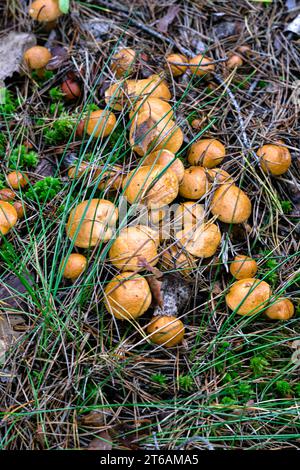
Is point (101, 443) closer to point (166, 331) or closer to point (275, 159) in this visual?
point (166, 331)

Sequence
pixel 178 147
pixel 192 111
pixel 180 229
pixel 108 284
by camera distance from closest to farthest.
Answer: pixel 108 284, pixel 180 229, pixel 178 147, pixel 192 111

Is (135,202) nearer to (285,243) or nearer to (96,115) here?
(96,115)

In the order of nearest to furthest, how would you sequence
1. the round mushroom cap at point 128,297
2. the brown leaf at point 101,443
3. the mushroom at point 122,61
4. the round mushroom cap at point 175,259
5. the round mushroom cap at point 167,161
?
the brown leaf at point 101,443 < the round mushroom cap at point 128,297 < the round mushroom cap at point 175,259 < the round mushroom cap at point 167,161 < the mushroom at point 122,61

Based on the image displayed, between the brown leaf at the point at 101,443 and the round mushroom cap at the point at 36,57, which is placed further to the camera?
the round mushroom cap at the point at 36,57

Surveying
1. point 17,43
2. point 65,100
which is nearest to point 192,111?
point 65,100

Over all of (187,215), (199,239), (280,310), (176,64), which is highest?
(176,64)

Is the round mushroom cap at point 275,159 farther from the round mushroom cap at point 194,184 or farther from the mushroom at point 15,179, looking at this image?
the mushroom at point 15,179

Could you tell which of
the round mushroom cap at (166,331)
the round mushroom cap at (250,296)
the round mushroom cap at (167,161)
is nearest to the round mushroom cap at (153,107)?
the round mushroom cap at (167,161)

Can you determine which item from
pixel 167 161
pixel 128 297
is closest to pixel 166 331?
pixel 128 297
